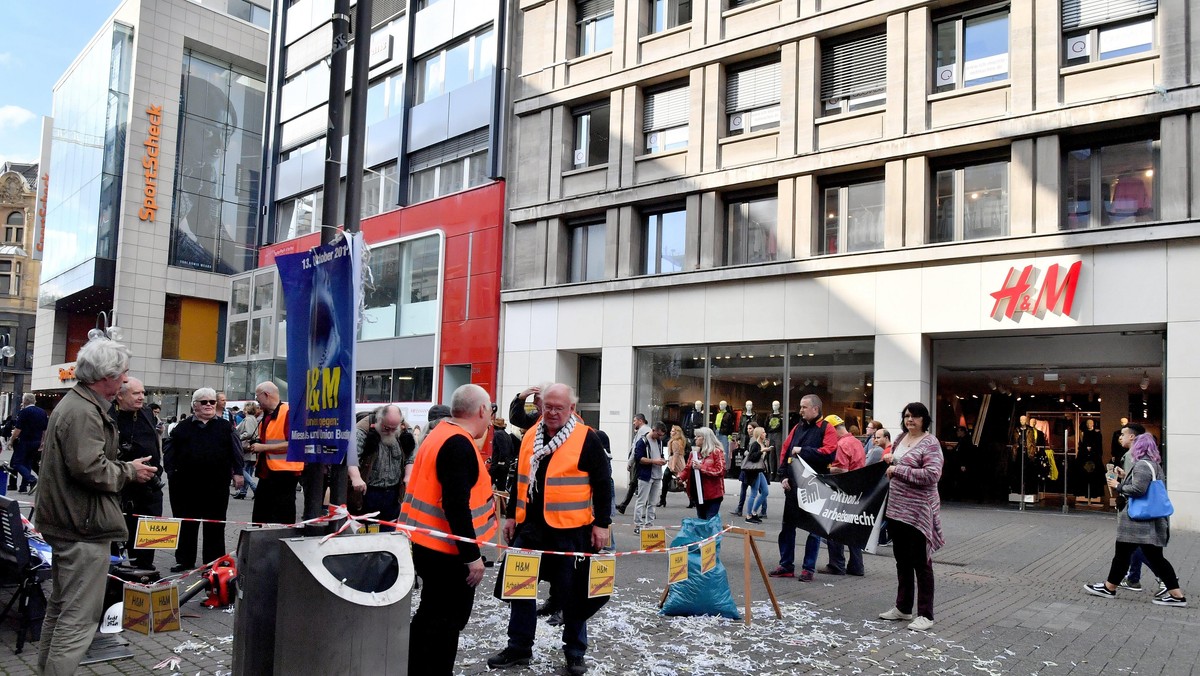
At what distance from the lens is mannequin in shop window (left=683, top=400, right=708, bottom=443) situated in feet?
73.2

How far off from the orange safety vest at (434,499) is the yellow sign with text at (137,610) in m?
1.67

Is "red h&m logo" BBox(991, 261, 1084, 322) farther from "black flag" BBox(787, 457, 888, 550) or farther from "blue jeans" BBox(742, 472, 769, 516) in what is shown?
"black flag" BBox(787, 457, 888, 550)

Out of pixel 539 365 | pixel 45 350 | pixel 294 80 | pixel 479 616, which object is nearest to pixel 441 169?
pixel 539 365

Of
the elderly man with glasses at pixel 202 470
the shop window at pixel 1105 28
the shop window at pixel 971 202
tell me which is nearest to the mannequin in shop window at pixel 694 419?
the shop window at pixel 971 202

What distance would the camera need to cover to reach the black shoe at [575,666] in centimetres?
588

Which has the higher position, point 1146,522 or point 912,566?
point 1146,522

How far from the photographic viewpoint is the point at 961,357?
19719 mm

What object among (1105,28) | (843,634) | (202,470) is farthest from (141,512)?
(1105,28)

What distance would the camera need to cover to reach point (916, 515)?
294 inches

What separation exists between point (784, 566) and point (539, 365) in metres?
16.0

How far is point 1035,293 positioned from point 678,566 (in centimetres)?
1317

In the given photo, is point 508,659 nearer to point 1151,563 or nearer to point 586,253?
point 1151,563

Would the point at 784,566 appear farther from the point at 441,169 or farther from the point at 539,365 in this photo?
the point at 441,169

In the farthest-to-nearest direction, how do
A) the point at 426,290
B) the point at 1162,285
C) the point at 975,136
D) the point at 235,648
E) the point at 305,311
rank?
the point at 426,290 < the point at 975,136 < the point at 1162,285 < the point at 305,311 < the point at 235,648
